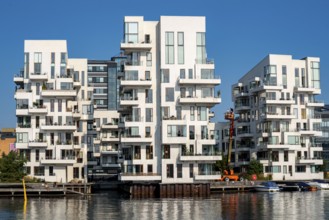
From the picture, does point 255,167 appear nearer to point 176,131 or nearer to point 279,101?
point 279,101

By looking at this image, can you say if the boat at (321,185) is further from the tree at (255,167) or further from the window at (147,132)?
the window at (147,132)

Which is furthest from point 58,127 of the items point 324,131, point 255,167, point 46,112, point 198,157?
point 324,131

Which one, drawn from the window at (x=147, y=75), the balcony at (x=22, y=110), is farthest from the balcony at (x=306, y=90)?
the balcony at (x=22, y=110)

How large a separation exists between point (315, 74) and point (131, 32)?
185 feet

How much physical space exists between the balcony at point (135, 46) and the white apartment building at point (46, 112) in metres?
19.1

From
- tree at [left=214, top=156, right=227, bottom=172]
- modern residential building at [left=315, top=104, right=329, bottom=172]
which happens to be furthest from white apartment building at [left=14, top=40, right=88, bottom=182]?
modern residential building at [left=315, top=104, right=329, bottom=172]

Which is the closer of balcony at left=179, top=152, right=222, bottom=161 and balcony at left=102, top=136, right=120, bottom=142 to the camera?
balcony at left=179, top=152, right=222, bottom=161

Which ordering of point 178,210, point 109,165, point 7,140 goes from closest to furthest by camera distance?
point 178,210
point 109,165
point 7,140

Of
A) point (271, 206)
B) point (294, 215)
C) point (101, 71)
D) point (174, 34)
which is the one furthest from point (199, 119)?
point (101, 71)

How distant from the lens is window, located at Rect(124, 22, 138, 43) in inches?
3996

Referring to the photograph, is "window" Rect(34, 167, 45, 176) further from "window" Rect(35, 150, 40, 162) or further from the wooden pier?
the wooden pier

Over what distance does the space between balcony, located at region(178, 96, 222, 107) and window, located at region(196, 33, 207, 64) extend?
6799mm

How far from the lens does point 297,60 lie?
135m

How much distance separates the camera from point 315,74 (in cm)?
13738
